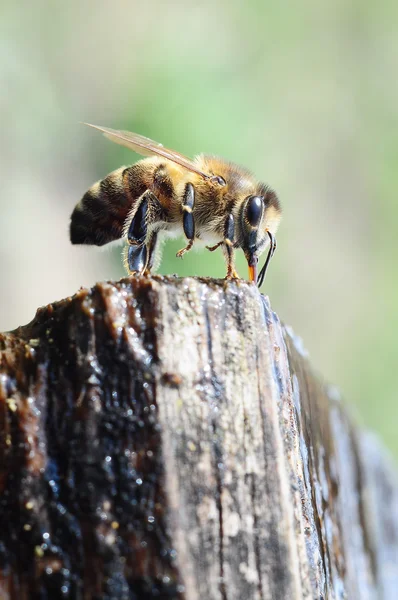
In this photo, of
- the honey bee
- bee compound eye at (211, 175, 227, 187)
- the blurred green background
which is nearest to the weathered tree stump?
the honey bee

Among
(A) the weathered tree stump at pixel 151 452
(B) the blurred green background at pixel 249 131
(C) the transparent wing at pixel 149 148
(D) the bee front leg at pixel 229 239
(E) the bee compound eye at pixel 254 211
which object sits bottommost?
(A) the weathered tree stump at pixel 151 452

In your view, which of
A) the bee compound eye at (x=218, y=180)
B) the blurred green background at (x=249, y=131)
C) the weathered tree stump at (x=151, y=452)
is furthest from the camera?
the blurred green background at (x=249, y=131)

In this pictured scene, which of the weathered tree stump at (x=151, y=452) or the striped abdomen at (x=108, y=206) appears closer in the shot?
the weathered tree stump at (x=151, y=452)

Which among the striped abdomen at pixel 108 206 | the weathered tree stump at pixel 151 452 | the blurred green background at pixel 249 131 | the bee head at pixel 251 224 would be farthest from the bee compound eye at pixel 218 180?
the blurred green background at pixel 249 131

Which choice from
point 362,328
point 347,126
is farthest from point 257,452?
point 347,126

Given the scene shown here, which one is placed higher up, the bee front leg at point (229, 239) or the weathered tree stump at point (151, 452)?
the bee front leg at point (229, 239)

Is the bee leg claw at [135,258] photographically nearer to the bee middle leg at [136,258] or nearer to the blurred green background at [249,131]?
the bee middle leg at [136,258]

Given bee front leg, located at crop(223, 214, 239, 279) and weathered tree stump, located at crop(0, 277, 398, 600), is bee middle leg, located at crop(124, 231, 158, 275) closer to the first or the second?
bee front leg, located at crop(223, 214, 239, 279)
